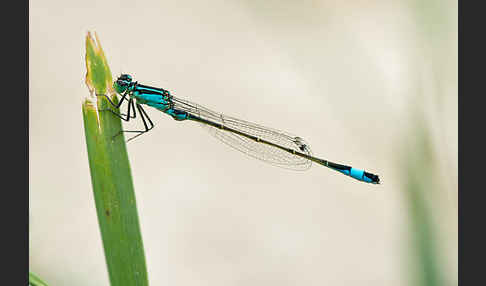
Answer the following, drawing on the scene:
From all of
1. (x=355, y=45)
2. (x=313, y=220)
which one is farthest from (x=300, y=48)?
(x=313, y=220)

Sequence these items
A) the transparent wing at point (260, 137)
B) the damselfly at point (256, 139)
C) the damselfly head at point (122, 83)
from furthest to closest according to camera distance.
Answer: the transparent wing at point (260, 137)
the damselfly at point (256, 139)
the damselfly head at point (122, 83)

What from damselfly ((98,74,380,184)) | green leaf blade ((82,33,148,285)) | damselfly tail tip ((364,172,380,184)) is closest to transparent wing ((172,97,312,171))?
damselfly ((98,74,380,184))

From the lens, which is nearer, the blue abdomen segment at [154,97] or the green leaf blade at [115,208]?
the green leaf blade at [115,208]

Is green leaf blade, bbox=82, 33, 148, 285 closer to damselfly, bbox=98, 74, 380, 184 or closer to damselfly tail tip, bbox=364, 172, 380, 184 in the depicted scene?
damselfly, bbox=98, 74, 380, 184

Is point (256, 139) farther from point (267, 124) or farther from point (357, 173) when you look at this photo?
point (357, 173)

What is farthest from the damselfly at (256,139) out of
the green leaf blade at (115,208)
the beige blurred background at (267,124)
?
the green leaf blade at (115,208)

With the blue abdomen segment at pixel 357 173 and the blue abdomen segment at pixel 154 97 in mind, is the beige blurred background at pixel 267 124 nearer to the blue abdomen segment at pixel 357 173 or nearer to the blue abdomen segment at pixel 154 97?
the blue abdomen segment at pixel 357 173
